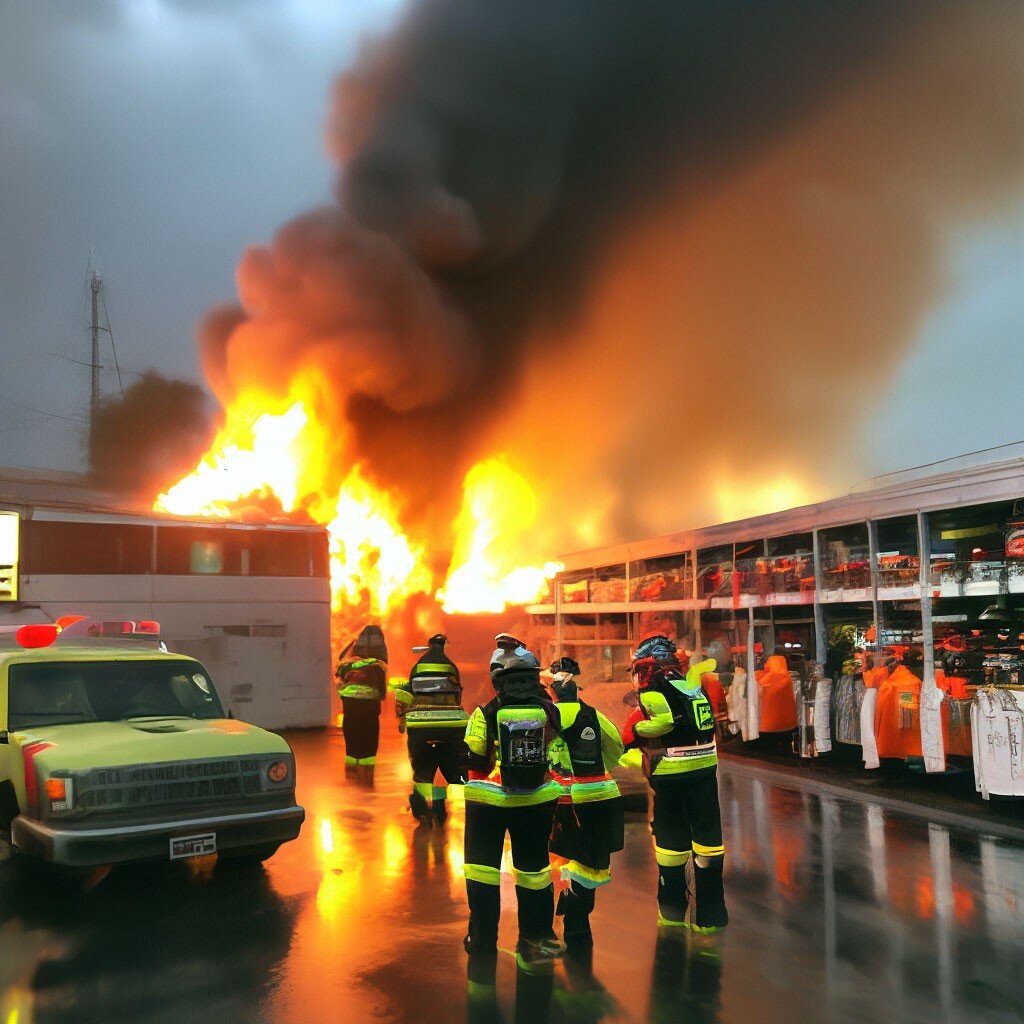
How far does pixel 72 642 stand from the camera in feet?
25.0

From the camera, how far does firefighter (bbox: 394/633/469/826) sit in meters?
7.96

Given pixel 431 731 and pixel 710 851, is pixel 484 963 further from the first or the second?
pixel 431 731

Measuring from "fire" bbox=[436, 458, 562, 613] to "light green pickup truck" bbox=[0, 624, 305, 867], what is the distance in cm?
2093

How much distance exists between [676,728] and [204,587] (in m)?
12.7

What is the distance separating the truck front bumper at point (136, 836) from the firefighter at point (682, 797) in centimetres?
267

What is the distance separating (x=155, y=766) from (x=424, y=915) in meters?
2.04

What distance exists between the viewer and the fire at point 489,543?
1160 inches

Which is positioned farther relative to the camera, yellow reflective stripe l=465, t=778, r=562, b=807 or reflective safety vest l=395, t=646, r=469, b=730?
reflective safety vest l=395, t=646, r=469, b=730

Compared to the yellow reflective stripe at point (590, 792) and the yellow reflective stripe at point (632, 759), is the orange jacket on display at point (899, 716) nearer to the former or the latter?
the yellow reflective stripe at point (632, 759)

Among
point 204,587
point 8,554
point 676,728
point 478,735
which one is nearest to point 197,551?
point 204,587

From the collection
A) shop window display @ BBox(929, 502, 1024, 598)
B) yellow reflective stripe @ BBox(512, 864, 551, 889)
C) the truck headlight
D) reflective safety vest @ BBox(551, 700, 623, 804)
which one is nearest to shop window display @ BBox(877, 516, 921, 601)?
shop window display @ BBox(929, 502, 1024, 598)

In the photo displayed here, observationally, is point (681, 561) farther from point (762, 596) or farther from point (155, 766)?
point (155, 766)

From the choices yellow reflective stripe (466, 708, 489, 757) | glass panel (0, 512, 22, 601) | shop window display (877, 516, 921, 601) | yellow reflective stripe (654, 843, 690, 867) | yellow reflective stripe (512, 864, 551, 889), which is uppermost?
glass panel (0, 512, 22, 601)

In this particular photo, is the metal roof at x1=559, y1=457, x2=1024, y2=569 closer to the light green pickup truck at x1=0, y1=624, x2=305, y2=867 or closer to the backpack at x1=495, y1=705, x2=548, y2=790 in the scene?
the backpack at x1=495, y1=705, x2=548, y2=790
